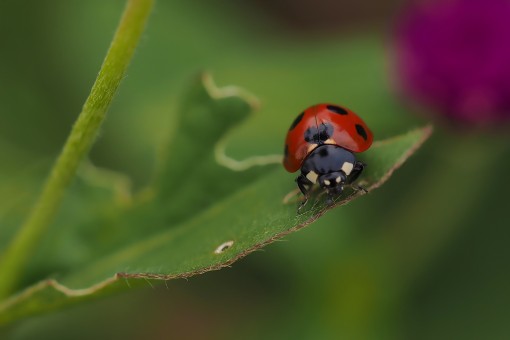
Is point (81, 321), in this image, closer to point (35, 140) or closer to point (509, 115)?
point (35, 140)

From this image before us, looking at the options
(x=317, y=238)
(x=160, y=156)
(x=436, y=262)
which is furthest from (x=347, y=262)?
(x=160, y=156)

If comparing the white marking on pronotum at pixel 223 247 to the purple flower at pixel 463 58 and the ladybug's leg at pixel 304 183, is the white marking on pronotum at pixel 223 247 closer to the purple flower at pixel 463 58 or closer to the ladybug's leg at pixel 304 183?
the ladybug's leg at pixel 304 183

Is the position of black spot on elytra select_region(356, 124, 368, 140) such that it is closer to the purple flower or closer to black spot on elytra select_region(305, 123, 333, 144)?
black spot on elytra select_region(305, 123, 333, 144)

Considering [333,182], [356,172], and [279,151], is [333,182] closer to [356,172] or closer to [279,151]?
[356,172]

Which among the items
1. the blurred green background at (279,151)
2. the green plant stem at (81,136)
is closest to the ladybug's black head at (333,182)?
the green plant stem at (81,136)

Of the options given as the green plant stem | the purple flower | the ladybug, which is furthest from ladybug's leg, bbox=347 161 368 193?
the purple flower

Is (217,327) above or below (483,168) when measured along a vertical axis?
below
